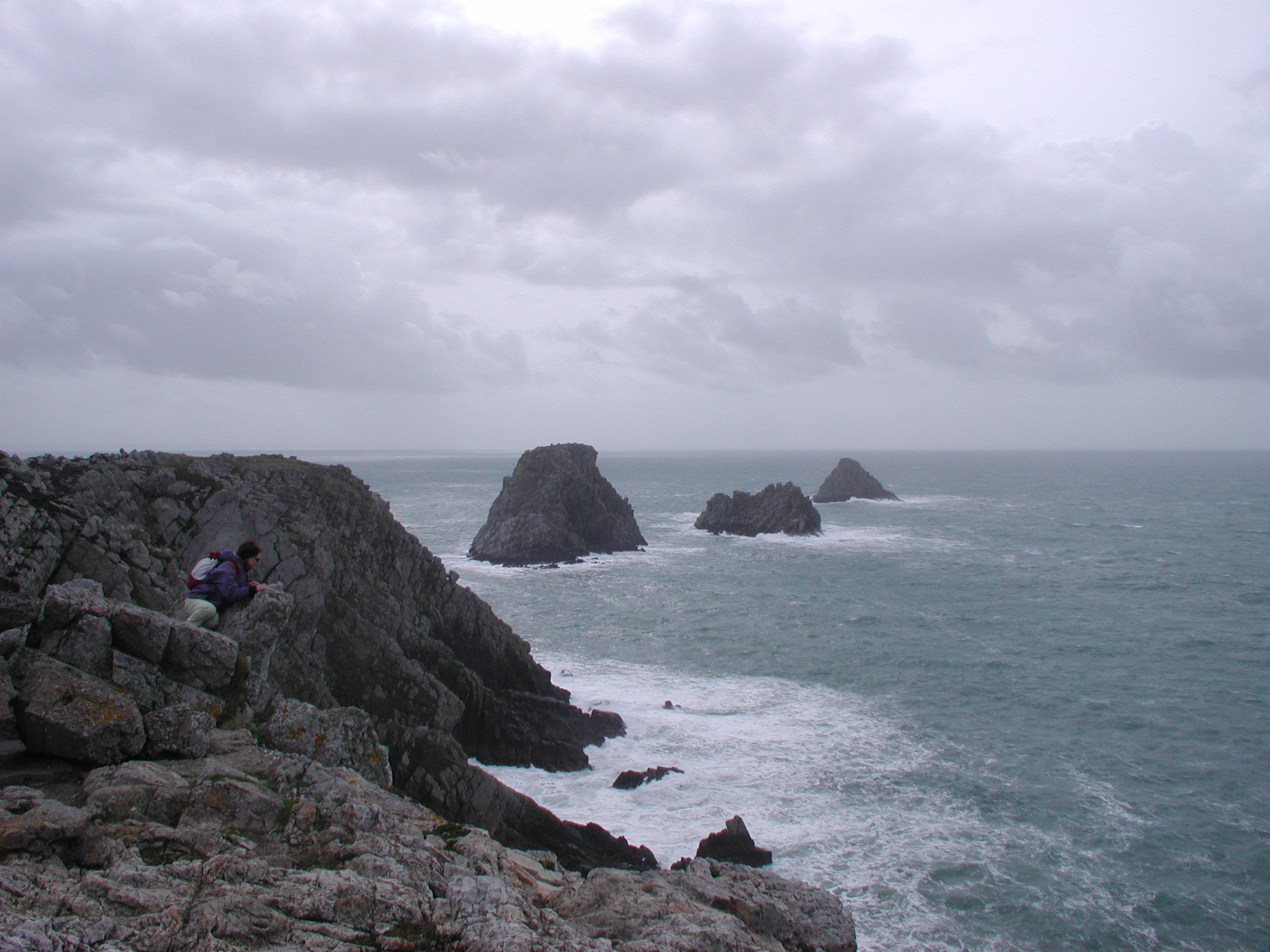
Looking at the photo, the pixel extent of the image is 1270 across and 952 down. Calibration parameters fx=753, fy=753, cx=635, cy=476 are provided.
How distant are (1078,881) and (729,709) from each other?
1639cm

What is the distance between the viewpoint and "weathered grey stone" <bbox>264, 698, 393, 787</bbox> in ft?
39.6

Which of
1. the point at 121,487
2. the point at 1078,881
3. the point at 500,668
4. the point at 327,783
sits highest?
the point at 121,487

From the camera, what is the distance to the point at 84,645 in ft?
34.6

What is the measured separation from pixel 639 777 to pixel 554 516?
181 ft

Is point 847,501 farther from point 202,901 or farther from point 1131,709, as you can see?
point 202,901

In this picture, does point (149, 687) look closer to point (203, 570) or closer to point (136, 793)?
point (136, 793)

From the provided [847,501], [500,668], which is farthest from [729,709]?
[847,501]

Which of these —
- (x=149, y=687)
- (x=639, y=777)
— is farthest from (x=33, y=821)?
(x=639, y=777)

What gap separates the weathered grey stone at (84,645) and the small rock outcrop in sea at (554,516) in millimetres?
67507

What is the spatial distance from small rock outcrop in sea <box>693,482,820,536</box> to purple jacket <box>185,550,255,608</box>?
3495 inches

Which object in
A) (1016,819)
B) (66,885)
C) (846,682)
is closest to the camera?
(66,885)

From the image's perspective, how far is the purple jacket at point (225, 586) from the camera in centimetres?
1299

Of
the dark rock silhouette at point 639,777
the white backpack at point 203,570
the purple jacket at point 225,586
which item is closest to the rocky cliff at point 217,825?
the purple jacket at point 225,586

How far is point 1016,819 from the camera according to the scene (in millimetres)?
25938
